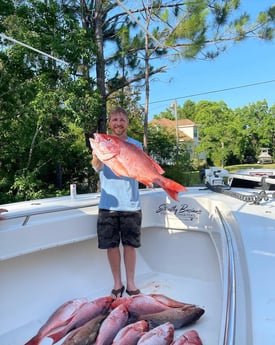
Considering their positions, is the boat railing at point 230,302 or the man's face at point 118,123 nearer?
the boat railing at point 230,302

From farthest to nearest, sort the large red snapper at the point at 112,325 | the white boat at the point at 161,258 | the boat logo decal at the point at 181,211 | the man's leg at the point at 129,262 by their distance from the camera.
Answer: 1. the boat logo decal at the point at 181,211
2. the man's leg at the point at 129,262
3. the large red snapper at the point at 112,325
4. the white boat at the point at 161,258

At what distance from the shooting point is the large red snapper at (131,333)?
1.98 m

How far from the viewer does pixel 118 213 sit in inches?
96.5

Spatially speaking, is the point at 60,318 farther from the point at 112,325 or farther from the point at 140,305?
the point at 140,305

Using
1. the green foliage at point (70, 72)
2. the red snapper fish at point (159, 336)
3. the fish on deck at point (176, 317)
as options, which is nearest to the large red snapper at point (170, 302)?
the fish on deck at point (176, 317)

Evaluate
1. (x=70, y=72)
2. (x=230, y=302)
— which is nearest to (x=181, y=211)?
(x=230, y=302)

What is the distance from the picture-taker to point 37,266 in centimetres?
257

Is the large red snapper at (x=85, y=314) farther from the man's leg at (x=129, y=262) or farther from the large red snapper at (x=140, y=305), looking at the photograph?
the man's leg at (x=129, y=262)

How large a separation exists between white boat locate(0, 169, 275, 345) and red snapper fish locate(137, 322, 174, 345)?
9.5 inches

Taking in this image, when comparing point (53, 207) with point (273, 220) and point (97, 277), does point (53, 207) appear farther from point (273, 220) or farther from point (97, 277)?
point (273, 220)

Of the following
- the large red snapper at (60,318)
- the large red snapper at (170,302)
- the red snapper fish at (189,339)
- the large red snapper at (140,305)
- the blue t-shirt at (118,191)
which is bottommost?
the large red snapper at (60,318)

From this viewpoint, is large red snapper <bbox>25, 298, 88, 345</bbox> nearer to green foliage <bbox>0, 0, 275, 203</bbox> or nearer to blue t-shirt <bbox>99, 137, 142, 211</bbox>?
blue t-shirt <bbox>99, 137, 142, 211</bbox>

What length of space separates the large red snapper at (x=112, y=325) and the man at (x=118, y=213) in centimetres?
28

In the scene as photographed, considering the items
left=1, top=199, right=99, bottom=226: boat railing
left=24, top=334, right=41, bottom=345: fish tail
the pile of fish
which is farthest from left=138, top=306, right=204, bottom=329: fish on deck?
left=1, top=199, right=99, bottom=226: boat railing
